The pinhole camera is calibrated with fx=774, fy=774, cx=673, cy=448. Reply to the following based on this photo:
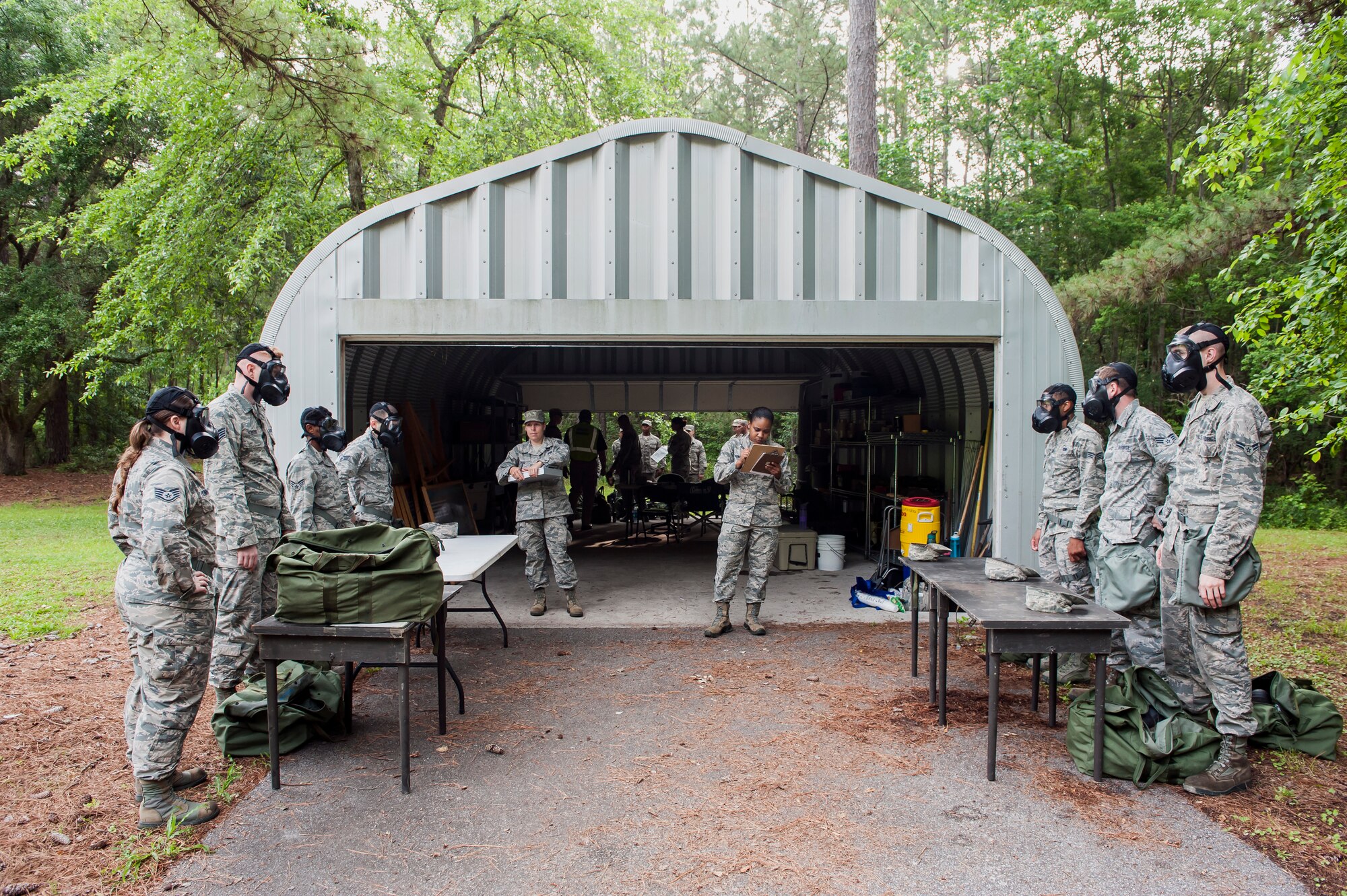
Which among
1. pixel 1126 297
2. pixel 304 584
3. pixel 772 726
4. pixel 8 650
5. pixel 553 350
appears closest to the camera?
pixel 304 584

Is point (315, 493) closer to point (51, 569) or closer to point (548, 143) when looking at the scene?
point (51, 569)

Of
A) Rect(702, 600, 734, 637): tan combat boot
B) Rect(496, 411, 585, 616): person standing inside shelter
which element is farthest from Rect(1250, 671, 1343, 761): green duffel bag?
Rect(496, 411, 585, 616): person standing inside shelter

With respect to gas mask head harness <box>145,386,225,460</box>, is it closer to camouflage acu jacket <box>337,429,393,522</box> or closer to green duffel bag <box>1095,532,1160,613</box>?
camouflage acu jacket <box>337,429,393,522</box>

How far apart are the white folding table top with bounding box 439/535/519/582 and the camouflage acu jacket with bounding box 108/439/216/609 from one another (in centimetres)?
131

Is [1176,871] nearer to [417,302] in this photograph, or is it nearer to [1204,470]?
[1204,470]

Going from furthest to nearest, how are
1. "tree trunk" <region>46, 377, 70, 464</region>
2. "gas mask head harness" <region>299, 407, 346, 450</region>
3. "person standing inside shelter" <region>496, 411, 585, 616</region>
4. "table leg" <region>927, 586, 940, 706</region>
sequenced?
"tree trunk" <region>46, 377, 70, 464</region> → "person standing inside shelter" <region>496, 411, 585, 616</region> → "gas mask head harness" <region>299, 407, 346, 450</region> → "table leg" <region>927, 586, 940, 706</region>

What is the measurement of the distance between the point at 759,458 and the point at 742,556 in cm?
83

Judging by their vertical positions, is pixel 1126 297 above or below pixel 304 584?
above

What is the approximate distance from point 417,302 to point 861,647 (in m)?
4.39

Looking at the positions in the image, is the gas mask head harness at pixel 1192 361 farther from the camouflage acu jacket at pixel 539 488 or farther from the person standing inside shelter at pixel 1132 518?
the camouflage acu jacket at pixel 539 488

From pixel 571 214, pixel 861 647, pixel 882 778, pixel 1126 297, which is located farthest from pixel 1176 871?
pixel 1126 297

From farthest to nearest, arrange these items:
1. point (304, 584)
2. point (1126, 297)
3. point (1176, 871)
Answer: point (1126, 297) < point (304, 584) < point (1176, 871)

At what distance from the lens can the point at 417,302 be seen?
608cm

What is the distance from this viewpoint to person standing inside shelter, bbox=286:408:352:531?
5246 millimetres
